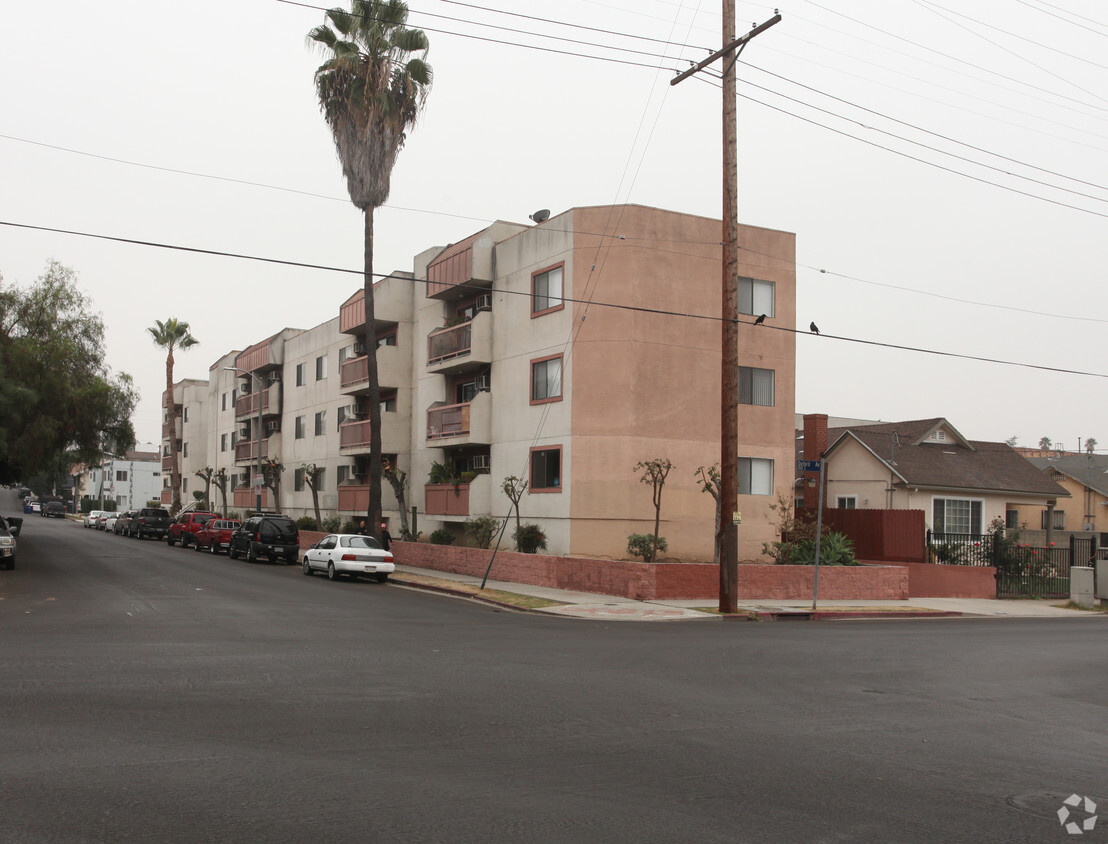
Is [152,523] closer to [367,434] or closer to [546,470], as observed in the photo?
A: [367,434]

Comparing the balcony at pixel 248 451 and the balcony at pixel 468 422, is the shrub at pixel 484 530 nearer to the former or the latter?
the balcony at pixel 468 422

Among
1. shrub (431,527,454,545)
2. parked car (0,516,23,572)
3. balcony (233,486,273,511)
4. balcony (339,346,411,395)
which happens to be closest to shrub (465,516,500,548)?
shrub (431,527,454,545)

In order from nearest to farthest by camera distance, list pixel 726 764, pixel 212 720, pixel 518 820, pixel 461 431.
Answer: pixel 518 820 → pixel 726 764 → pixel 212 720 → pixel 461 431

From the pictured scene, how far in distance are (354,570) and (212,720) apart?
20.4 metres

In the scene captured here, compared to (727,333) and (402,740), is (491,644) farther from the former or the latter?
(727,333)

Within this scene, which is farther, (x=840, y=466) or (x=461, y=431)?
(x=840, y=466)

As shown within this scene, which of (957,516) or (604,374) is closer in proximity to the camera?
(604,374)

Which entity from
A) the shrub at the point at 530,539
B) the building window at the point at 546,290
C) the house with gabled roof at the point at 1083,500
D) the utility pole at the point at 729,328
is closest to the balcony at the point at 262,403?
the building window at the point at 546,290

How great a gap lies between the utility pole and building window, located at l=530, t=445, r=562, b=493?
27.2ft

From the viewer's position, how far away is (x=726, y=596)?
21922mm

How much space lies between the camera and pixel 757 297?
3094 cm

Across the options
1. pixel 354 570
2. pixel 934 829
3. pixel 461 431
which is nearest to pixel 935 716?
pixel 934 829

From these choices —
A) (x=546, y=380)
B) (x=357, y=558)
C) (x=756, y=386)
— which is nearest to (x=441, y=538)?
(x=357, y=558)

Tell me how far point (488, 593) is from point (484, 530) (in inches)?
256
